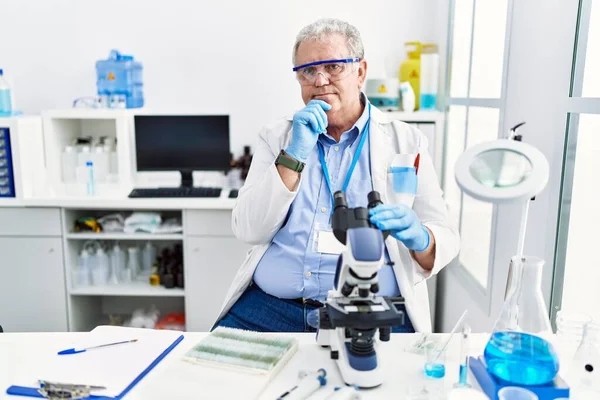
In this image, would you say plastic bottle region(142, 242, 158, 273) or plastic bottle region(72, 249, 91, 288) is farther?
plastic bottle region(142, 242, 158, 273)

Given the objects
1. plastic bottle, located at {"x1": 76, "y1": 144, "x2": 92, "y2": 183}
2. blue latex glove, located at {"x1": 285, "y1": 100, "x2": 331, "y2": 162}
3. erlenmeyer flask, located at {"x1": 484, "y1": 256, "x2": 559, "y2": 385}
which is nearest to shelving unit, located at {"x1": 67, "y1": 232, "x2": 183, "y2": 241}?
plastic bottle, located at {"x1": 76, "y1": 144, "x2": 92, "y2": 183}

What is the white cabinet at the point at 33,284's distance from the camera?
9.20 feet

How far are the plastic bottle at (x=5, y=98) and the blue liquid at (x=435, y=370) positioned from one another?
264 cm

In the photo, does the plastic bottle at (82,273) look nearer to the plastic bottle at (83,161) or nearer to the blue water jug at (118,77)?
the plastic bottle at (83,161)

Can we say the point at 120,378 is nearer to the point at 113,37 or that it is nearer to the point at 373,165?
the point at 373,165

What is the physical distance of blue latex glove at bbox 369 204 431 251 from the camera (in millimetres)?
1146

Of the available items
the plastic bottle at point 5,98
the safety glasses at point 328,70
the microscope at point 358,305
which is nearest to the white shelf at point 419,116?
the safety glasses at point 328,70

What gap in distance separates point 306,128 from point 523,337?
2.74 feet

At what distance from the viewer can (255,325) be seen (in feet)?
5.40

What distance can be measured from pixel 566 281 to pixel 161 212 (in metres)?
2.27

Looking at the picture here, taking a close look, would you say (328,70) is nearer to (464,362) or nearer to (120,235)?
(464,362)

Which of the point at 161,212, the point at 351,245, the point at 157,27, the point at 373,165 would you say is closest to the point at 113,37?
the point at 157,27

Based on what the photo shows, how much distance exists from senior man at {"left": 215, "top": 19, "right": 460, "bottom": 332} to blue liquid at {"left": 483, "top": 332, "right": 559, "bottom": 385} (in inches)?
20.9

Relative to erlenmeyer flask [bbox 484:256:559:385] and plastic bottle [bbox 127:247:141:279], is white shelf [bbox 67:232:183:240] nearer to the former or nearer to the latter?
plastic bottle [bbox 127:247:141:279]
